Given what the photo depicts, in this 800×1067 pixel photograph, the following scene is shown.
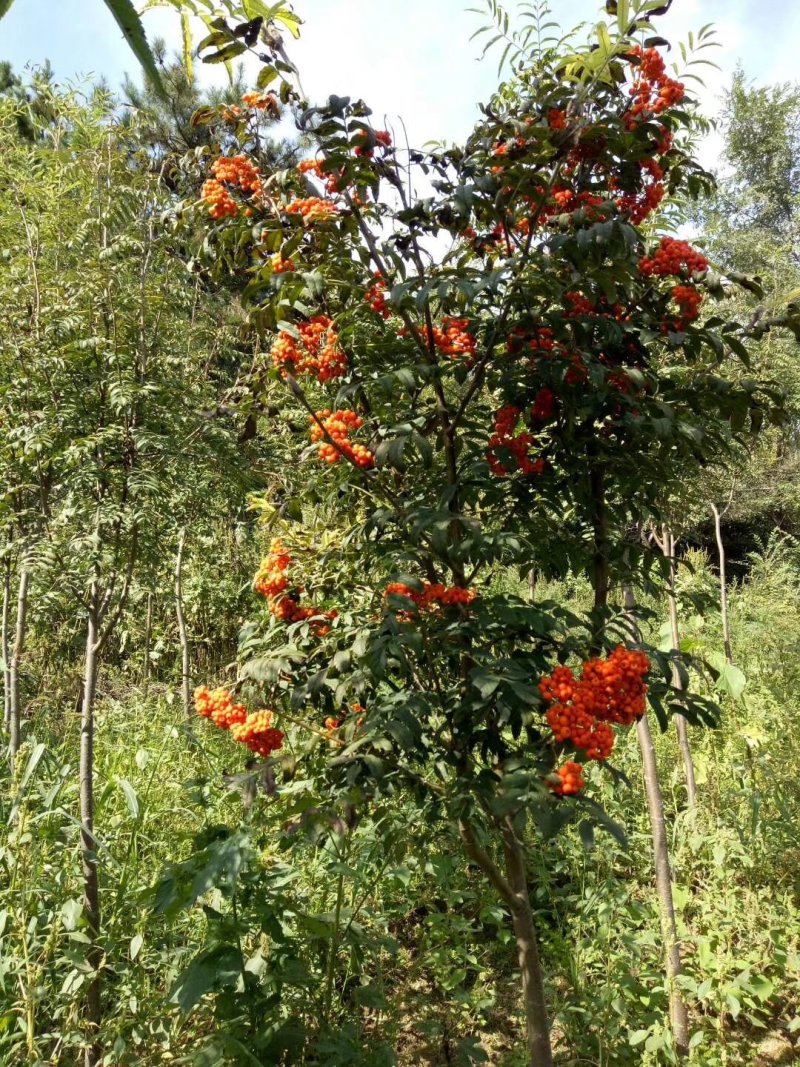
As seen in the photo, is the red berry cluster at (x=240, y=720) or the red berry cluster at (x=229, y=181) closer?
the red berry cluster at (x=240, y=720)

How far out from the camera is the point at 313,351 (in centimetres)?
169

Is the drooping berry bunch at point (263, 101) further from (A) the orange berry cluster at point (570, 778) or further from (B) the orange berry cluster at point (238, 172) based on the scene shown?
(A) the orange berry cluster at point (570, 778)

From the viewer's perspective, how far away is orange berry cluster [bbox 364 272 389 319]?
1.65m

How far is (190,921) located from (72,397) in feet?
5.29

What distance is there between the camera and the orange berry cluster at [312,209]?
1.58 metres

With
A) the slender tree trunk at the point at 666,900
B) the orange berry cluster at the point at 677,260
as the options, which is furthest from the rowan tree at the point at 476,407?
the slender tree trunk at the point at 666,900

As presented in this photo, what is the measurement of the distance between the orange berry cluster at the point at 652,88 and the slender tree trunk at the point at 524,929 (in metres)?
1.64

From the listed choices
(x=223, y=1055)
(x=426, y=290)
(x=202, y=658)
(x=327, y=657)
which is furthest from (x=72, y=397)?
(x=202, y=658)

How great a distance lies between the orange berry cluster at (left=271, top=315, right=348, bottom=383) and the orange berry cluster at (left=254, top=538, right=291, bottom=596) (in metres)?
0.42

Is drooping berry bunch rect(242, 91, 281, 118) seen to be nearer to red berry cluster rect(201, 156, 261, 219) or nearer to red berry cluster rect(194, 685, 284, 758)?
red berry cluster rect(201, 156, 261, 219)

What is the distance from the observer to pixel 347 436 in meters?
1.77

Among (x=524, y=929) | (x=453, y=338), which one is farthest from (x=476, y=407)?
(x=524, y=929)

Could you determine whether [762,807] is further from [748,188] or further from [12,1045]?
[748,188]

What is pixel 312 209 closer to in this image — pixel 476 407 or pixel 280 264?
pixel 280 264
